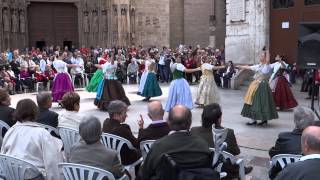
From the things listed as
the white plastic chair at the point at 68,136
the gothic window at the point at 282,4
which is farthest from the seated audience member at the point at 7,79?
the white plastic chair at the point at 68,136

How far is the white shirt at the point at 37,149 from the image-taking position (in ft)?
14.1

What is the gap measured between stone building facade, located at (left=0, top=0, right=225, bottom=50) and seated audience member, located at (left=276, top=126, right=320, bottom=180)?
69.8ft

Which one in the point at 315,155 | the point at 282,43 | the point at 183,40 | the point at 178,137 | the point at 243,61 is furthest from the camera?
the point at 183,40

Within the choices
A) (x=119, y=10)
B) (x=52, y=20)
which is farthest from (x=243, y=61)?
(x=52, y=20)

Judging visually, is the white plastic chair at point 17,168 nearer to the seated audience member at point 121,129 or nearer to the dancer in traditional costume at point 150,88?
the seated audience member at point 121,129

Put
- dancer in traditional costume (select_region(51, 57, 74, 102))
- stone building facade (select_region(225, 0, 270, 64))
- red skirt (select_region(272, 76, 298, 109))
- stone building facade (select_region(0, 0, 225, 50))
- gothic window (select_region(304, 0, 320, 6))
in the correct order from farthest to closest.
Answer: stone building facade (select_region(0, 0, 225, 50)) < stone building facade (select_region(225, 0, 270, 64)) < gothic window (select_region(304, 0, 320, 6)) < dancer in traditional costume (select_region(51, 57, 74, 102)) < red skirt (select_region(272, 76, 298, 109))

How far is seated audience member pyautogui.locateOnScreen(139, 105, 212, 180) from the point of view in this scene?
3652mm

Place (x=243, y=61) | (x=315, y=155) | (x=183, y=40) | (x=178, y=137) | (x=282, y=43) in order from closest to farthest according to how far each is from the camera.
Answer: (x=315, y=155) → (x=178, y=137) → (x=282, y=43) → (x=243, y=61) → (x=183, y=40)

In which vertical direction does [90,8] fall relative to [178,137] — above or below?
above

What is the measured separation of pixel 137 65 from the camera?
66.8 ft

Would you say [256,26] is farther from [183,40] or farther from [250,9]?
[183,40]

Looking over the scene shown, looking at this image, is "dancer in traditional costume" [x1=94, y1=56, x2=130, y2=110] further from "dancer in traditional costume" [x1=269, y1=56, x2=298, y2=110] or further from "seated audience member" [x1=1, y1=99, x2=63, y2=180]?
"seated audience member" [x1=1, y1=99, x2=63, y2=180]

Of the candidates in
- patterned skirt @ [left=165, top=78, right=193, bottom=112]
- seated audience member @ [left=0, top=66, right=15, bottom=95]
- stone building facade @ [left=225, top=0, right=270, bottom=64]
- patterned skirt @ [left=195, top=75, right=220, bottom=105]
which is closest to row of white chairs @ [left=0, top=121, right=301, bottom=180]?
patterned skirt @ [left=165, top=78, right=193, bottom=112]

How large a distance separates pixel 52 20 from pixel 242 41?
12.2m
